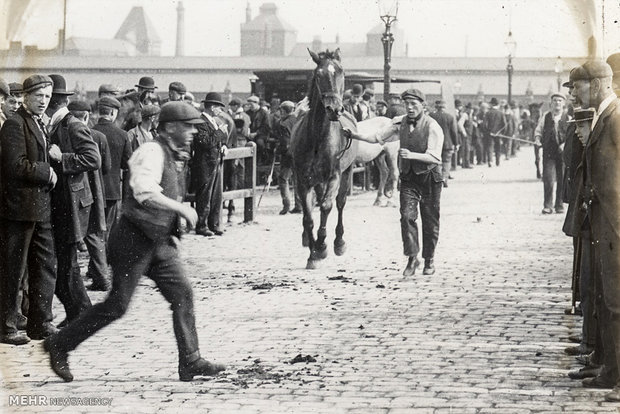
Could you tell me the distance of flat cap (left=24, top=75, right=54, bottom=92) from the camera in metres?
7.46

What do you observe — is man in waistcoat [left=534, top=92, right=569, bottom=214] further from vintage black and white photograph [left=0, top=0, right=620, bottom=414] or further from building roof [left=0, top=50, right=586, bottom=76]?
building roof [left=0, top=50, right=586, bottom=76]

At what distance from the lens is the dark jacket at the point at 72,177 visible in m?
8.21

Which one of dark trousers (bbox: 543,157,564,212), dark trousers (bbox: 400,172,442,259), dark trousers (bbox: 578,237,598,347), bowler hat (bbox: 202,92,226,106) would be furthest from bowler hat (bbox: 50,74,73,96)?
dark trousers (bbox: 543,157,564,212)

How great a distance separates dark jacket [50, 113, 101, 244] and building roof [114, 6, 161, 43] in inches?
2273

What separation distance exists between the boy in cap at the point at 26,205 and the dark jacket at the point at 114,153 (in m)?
3.23

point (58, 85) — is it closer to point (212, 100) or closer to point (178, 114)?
point (178, 114)

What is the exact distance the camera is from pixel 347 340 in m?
7.92

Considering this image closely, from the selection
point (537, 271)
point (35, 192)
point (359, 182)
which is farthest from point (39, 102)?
point (359, 182)

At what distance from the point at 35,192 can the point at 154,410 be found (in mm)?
2478

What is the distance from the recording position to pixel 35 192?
7.63 metres

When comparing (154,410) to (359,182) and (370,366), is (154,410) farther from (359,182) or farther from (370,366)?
(359,182)

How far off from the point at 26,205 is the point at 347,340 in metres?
2.68

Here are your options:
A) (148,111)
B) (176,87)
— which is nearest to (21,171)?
(148,111)

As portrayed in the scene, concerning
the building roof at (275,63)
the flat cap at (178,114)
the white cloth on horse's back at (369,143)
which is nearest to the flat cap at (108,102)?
the flat cap at (178,114)
